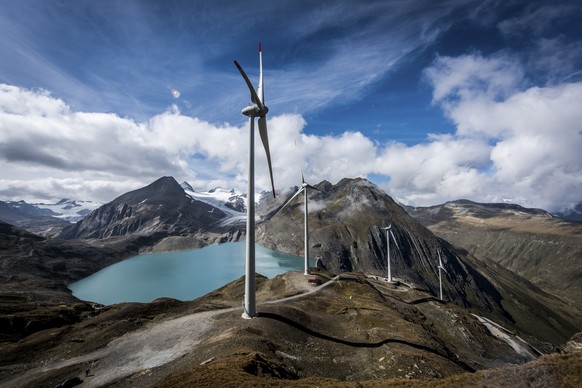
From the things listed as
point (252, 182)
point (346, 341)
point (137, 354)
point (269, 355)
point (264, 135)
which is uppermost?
point (264, 135)

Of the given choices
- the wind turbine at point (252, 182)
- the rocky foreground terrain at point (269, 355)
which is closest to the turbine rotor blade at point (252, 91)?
the wind turbine at point (252, 182)

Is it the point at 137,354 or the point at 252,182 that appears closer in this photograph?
the point at 137,354

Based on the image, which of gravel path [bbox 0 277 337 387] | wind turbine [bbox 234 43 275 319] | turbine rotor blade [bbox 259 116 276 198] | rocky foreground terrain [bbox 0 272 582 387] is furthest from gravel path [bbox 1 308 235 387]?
turbine rotor blade [bbox 259 116 276 198]

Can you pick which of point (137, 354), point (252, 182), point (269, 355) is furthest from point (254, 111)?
point (137, 354)

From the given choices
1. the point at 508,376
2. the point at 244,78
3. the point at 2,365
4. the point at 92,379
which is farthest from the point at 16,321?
the point at 508,376

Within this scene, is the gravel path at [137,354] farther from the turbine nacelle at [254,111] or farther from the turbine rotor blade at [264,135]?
the turbine nacelle at [254,111]

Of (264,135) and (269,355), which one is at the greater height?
(264,135)

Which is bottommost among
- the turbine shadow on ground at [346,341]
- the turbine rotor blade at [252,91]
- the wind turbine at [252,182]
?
the turbine shadow on ground at [346,341]

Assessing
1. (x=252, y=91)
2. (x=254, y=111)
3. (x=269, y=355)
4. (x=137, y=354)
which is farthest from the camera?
(x=254, y=111)

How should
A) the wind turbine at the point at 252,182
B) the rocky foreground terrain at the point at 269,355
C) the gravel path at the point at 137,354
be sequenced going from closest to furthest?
1. the rocky foreground terrain at the point at 269,355
2. the gravel path at the point at 137,354
3. the wind turbine at the point at 252,182

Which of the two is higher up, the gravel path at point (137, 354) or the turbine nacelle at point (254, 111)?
the turbine nacelle at point (254, 111)

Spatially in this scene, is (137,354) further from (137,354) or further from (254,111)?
(254,111)

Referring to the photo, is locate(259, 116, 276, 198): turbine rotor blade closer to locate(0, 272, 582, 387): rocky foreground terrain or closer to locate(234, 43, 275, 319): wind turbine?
locate(234, 43, 275, 319): wind turbine

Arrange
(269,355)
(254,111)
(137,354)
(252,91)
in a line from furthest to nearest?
1. (254,111)
2. (252,91)
3. (137,354)
4. (269,355)
